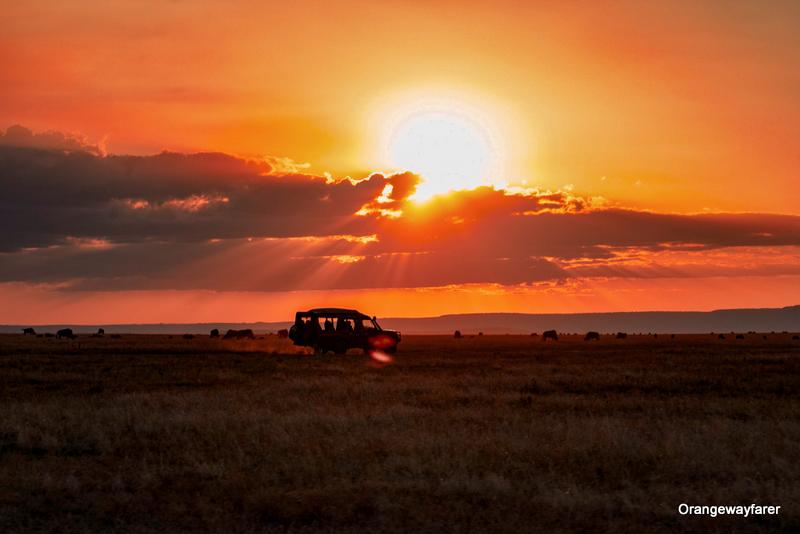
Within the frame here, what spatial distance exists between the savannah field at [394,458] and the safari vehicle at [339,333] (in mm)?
24584

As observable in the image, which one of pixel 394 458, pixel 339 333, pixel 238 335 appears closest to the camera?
pixel 394 458

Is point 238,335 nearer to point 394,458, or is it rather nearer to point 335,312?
point 335,312

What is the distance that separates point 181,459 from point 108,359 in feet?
124

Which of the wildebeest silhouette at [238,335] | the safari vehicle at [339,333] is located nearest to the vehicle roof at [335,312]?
the safari vehicle at [339,333]

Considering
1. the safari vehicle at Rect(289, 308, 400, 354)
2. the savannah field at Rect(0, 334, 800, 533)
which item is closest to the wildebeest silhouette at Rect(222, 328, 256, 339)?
the safari vehicle at Rect(289, 308, 400, 354)

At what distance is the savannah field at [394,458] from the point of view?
39.9ft

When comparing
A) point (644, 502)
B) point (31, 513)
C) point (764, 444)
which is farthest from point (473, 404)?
point (31, 513)

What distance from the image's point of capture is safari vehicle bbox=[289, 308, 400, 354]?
55312 mm

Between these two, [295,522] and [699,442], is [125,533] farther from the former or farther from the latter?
[699,442]

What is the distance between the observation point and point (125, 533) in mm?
11242

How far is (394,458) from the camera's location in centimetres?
1582

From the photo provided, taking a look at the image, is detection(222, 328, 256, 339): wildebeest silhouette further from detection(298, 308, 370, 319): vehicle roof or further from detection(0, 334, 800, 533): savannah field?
detection(0, 334, 800, 533): savannah field

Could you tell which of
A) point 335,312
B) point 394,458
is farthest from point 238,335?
point 394,458

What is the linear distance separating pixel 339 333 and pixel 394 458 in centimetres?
3980
